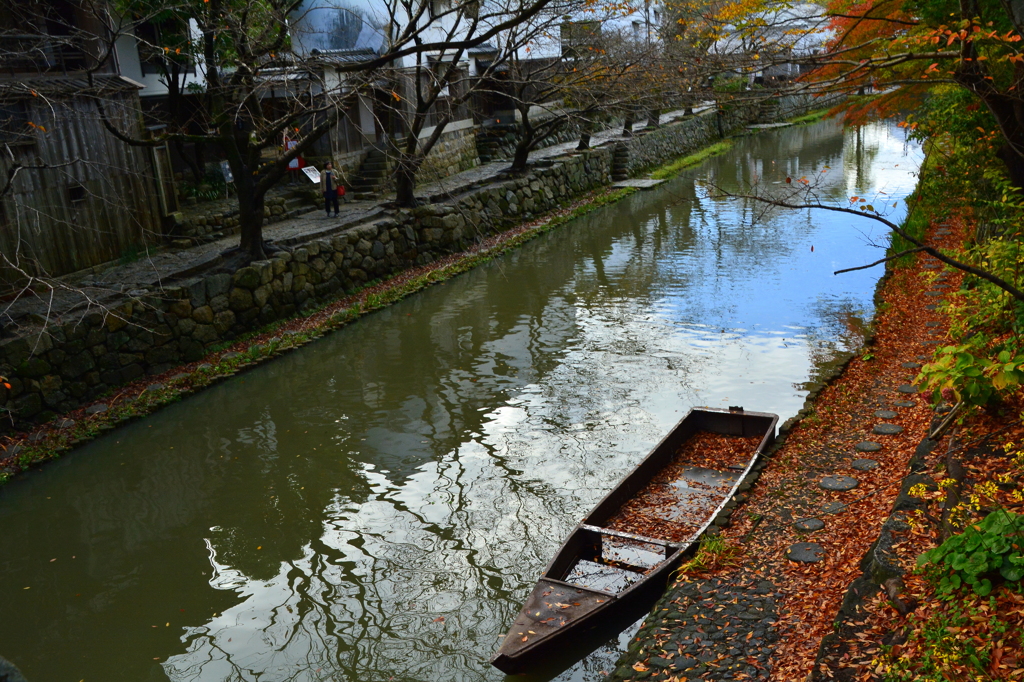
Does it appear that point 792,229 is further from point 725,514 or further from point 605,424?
point 725,514

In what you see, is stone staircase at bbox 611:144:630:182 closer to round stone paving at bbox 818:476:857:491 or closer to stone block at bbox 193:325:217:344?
stone block at bbox 193:325:217:344

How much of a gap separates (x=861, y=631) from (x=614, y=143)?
30.9 metres

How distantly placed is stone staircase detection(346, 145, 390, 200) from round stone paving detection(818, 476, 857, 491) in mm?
18398

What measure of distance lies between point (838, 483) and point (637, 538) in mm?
2560

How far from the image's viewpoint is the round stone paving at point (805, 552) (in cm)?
744

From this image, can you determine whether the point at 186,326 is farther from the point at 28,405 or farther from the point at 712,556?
the point at 712,556

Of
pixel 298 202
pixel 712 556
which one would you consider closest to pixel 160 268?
pixel 298 202

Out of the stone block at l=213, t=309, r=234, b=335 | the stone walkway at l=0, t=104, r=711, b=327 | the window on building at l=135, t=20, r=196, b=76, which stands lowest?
the stone block at l=213, t=309, r=234, b=335

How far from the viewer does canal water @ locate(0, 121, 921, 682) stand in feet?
26.0

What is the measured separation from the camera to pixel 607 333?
16.1 meters

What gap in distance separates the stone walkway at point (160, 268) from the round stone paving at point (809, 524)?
866cm

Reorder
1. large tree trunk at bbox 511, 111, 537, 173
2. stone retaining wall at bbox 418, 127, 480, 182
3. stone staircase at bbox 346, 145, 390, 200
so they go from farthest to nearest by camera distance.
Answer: stone retaining wall at bbox 418, 127, 480, 182 < large tree trunk at bbox 511, 111, 537, 173 < stone staircase at bbox 346, 145, 390, 200

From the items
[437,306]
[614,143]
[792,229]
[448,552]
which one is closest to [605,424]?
[448,552]

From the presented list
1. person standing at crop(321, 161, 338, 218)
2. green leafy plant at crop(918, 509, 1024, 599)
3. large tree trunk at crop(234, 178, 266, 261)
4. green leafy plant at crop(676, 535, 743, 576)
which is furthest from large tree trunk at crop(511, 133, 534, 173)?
green leafy plant at crop(918, 509, 1024, 599)
